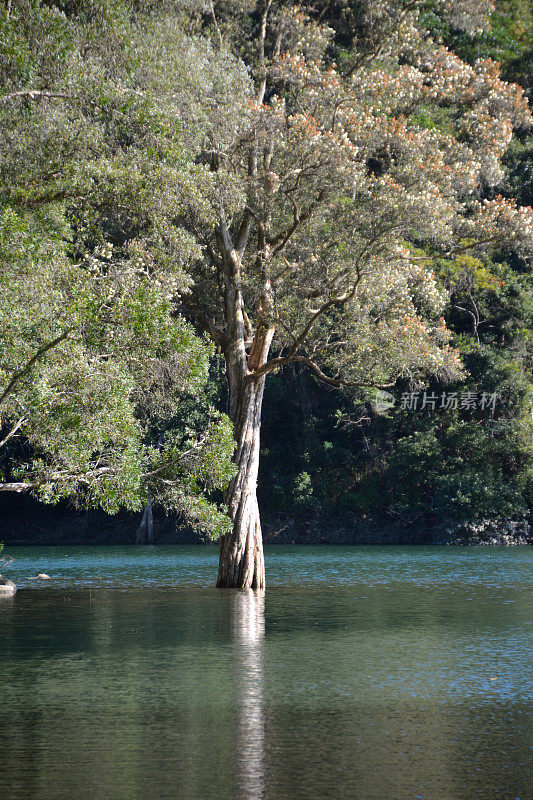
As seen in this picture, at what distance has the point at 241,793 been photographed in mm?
7992

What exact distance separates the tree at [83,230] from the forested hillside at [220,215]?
46 millimetres

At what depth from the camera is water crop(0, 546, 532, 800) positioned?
8.46m

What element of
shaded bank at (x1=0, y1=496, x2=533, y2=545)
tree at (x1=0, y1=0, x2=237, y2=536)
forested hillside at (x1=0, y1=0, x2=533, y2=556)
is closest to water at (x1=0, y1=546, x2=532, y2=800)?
Answer: forested hillside at (x1=0, y1=0, x2=533, y2=556)

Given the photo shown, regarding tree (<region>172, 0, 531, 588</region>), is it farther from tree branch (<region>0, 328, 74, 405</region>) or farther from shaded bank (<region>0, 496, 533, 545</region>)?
shaded bank (<region>0, 496, 533, 545</region>)

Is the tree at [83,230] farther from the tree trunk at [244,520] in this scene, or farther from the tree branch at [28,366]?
the tree trunk at [244,520]

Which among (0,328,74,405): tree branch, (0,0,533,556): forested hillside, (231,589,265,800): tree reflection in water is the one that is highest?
(0,0,533,556): forested hillside

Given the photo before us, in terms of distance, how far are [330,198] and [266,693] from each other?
15194mm

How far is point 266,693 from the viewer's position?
1248 centimetres

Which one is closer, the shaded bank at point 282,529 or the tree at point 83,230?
the tree at point 83,230

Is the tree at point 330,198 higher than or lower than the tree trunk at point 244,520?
higher

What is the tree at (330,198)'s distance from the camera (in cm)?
2330

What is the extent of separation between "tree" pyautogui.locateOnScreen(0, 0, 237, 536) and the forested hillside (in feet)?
0.15

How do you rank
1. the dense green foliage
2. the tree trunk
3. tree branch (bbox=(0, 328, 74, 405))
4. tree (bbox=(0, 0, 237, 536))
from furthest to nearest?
the dense green foliage, the tree trunk, tree (bbox=(0, 0, 237, 536)), tree branch (bbox=(0, 328, 74, 405))

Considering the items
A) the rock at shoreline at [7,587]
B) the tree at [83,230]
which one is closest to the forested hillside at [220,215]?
Answer: the tree at [83,230]
